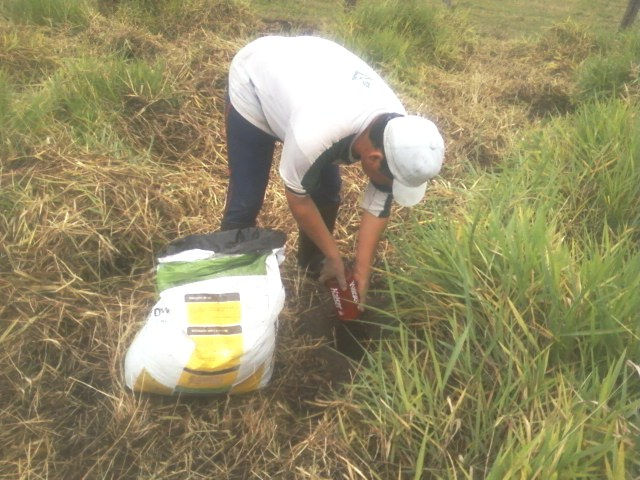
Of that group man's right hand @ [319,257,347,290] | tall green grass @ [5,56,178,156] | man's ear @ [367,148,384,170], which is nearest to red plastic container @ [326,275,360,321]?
man's right hand @ [319,257,347,290]

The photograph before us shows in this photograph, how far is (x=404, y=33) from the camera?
16.8 ft

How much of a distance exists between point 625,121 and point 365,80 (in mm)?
1693

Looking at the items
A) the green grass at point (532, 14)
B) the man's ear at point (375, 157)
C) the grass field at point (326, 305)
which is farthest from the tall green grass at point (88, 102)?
the green grass at point (532, 14)

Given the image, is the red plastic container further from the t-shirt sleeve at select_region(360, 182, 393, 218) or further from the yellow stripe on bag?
the yellow stripe on bag

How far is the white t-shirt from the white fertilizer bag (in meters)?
0.36

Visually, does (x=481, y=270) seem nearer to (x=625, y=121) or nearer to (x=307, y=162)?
(x=307, y=162)

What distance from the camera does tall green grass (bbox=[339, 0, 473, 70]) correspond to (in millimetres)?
4543

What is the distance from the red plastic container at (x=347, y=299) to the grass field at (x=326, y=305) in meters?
0.14

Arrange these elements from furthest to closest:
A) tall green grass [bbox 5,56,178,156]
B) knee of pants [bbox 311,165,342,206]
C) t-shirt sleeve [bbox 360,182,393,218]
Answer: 1. tall green grass [bbox 5,56,178,156]
2. knee of pants [bbox 311,165,342,206]
3. t-shirt sleeve [bbox 360,182,393,218]

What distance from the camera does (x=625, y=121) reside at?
2916 millimetres

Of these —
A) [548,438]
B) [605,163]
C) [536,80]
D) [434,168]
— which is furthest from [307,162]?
[536,80]

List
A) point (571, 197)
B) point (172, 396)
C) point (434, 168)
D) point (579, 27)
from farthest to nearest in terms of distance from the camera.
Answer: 1. point (579, 27)
2. point (571, 197)
3. point (172, 396)
4. point (434, 168)

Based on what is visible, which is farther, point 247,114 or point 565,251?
point 247,114

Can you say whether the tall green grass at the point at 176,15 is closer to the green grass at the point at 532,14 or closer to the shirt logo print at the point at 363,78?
the shirt logo print at the point at 363,78
